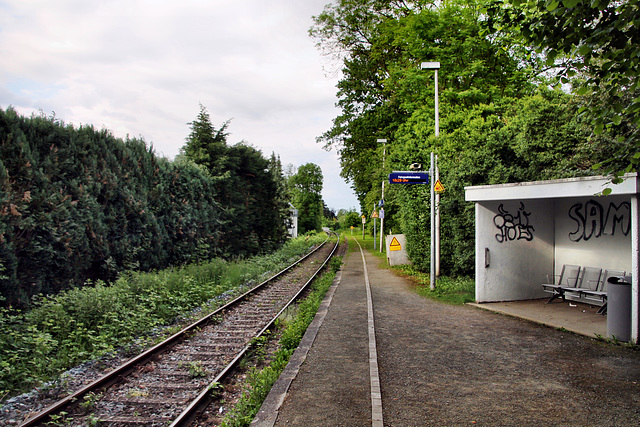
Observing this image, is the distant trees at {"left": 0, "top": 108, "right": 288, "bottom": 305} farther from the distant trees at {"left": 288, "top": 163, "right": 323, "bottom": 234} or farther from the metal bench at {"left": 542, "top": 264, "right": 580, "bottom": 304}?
the distant trees at {"left": 288, "top": 163, "right": 323, "bottom": 234}

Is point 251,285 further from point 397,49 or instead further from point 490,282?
point 397,49

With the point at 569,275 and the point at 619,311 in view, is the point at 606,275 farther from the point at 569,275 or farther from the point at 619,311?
the point at 619,311

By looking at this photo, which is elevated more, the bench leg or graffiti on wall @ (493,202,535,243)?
graffiti on wall @ (493,202,535,243)

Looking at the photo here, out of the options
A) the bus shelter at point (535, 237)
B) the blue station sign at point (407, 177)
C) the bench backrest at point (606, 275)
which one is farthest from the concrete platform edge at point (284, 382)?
the bench backrest at point (606, 275)

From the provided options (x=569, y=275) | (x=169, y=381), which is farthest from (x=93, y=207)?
(x=569, y=275)

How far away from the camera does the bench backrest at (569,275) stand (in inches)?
389

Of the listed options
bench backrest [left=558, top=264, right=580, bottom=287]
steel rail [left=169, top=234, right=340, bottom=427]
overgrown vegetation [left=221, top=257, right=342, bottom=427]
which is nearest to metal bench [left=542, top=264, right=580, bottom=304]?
bench backrest [left=558, top=264, right=580, bottom=287]

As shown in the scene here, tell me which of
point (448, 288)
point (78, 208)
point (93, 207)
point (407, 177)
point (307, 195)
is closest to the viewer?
point (78, 208)

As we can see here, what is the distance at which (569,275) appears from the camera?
33.2 feet

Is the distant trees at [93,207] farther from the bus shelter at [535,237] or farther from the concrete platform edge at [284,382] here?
the bus shelter at [535,237]

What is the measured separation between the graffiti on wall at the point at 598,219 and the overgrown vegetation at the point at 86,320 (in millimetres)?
9273

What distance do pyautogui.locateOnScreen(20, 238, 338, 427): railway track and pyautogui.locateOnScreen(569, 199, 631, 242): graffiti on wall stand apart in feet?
25.0

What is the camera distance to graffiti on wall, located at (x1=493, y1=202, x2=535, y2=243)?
1030cm

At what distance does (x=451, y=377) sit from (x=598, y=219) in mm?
6360
